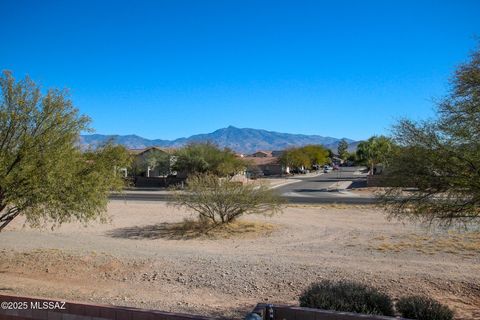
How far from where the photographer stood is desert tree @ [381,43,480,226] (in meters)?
10.1

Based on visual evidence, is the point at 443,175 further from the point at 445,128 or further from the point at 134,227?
the point at 134,227

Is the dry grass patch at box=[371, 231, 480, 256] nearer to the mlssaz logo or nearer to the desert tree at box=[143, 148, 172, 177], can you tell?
the mlssaz logo

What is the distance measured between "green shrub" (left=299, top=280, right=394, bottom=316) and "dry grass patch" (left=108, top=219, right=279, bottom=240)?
14.7 meters

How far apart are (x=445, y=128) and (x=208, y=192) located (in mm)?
16301

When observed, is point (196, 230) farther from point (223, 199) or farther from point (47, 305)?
point (47, 305)

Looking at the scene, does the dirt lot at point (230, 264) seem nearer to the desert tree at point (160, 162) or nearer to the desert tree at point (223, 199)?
the desert tree at point (223, 199)

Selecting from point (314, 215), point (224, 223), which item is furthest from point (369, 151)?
point (224, 223)

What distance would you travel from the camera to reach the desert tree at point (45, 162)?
492 inches

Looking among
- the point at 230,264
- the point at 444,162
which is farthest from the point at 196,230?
the point at 444,162

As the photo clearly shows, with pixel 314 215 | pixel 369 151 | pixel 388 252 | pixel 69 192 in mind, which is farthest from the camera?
pixel 369 151

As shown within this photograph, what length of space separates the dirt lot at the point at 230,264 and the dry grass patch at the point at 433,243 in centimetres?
4

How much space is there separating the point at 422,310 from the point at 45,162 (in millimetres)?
10149

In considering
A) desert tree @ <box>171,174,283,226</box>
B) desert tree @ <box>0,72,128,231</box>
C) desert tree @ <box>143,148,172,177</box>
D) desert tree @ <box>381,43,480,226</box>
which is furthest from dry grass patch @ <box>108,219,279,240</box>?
desert tree @ <box>143,148,172,177</box>

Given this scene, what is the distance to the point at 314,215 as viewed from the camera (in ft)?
101
